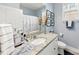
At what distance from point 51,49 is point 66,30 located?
292 mm

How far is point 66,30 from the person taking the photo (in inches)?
49.2

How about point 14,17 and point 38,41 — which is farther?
point 38,41

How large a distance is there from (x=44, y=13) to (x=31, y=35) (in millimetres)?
310

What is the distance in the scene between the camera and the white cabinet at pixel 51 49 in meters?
1.19

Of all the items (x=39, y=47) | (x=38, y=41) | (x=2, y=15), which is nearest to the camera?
(x=2, y=15)

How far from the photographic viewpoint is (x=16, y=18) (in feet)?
3.80

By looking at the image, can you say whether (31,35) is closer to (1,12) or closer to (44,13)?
(44,13)

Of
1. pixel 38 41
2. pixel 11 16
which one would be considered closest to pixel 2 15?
pixel 11 16

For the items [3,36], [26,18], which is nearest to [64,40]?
[26,18]

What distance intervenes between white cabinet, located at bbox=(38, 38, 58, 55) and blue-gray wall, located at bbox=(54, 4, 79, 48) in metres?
0.13

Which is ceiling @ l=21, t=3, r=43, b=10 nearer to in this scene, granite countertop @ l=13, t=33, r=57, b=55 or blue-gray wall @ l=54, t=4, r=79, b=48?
blue-gray wall @ l=54, t=4, r=79, b=48

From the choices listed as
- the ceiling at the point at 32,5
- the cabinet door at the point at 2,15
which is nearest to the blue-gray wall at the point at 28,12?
the ceiling at the point at 32,5

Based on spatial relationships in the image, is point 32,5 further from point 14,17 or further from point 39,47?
point 39,47

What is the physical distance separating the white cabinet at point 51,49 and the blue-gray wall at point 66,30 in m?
0.13
